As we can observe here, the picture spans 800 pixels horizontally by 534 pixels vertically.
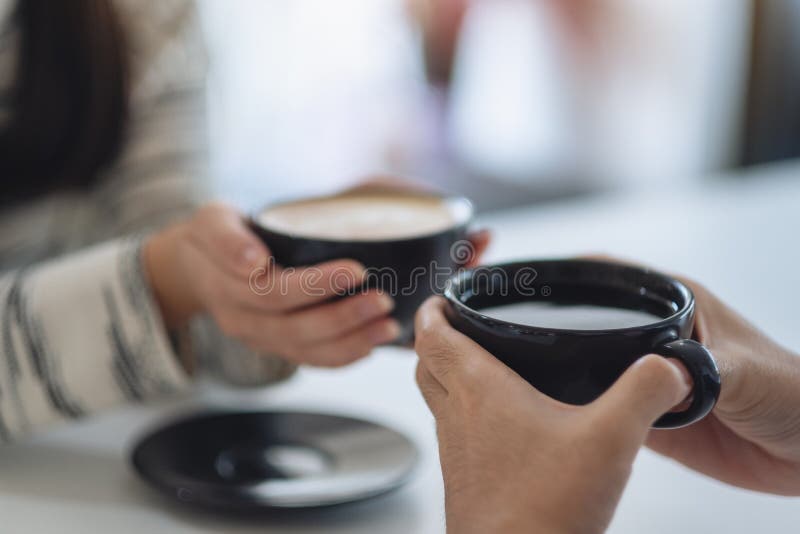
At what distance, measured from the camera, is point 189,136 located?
952 millimetres

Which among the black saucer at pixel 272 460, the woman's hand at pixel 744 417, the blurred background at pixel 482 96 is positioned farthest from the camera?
the blurred background at pixel 482 96

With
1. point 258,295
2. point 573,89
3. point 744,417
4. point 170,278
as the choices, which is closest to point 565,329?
point 744,417

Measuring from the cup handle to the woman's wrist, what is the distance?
1.44 feet

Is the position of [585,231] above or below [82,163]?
below

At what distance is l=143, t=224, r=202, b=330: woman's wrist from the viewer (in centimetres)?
71

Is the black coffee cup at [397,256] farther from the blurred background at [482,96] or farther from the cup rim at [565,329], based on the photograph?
the blurred background at [482,96]

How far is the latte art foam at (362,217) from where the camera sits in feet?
2.16

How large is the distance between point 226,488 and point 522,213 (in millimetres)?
777

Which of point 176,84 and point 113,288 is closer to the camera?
point 113,288

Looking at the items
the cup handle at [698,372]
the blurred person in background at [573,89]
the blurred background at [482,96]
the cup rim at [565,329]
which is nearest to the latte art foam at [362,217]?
the cup rim at [565,329]

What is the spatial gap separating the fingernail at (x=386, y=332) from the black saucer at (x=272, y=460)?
99mm

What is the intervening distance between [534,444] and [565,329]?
55mm

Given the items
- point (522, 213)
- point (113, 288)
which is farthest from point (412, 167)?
point (113, 288)

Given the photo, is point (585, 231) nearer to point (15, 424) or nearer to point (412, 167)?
point (15, 424)
